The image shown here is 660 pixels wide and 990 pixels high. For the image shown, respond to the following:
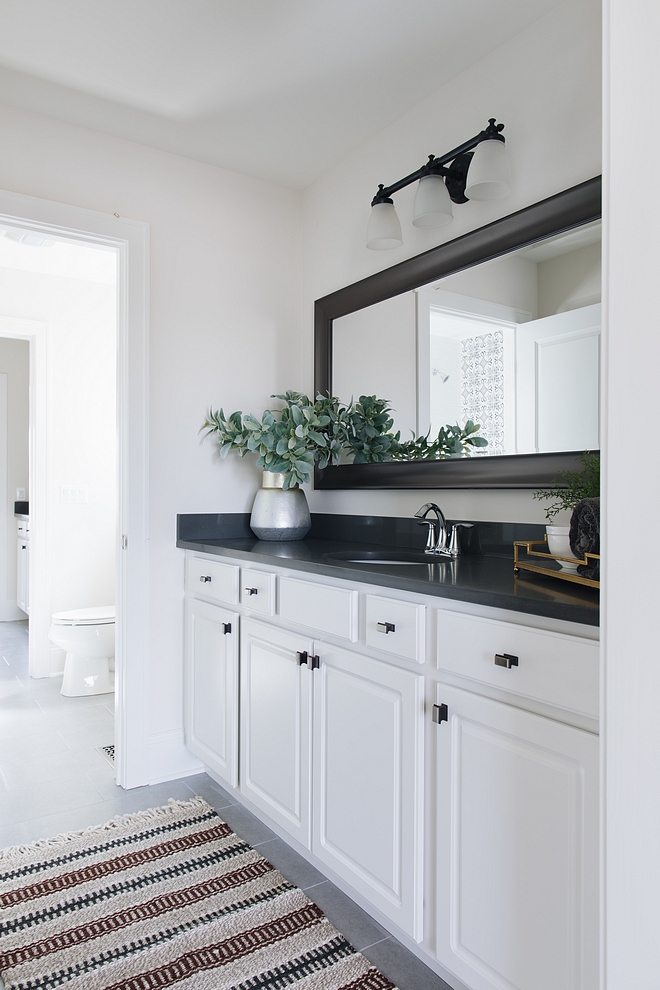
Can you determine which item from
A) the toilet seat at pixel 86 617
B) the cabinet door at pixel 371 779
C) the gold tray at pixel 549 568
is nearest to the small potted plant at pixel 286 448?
the cabinet door at pixel 371 779

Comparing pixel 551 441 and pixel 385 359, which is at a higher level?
pixel 385 359

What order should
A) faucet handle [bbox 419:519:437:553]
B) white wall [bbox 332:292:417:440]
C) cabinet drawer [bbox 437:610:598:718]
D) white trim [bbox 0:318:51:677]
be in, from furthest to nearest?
white trim [bbox 0:318:51:677]
white wall [bbox 332:292:417:440]
faucet handle [bbox 419:519:437:553]
cabinet drawer [bbox 437:610:598:718]

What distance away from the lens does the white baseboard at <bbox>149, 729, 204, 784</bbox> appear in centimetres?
248

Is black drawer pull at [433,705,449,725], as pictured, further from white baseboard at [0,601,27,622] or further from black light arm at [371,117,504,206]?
white baseboard at [0,601,27,622]

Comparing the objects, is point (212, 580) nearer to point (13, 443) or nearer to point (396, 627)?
point (396, 627)

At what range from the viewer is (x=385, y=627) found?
4.80ft

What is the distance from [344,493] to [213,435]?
1.91 ft

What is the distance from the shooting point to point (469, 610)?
1.27 meters

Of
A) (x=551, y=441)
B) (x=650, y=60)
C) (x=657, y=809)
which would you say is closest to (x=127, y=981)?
(x=657, y=809)

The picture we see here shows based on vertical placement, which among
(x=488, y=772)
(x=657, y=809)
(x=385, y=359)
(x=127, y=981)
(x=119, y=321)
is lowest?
(x=127, y=981)

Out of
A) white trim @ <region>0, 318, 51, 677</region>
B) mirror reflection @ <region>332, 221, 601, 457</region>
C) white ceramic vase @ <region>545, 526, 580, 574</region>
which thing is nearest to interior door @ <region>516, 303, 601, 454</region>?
mirror reflection @ <region>332, 221, 601, 457</region>

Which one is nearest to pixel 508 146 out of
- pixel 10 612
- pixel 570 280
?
pixel 570 280

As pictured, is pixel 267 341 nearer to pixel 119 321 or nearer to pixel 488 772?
pixel 119 321

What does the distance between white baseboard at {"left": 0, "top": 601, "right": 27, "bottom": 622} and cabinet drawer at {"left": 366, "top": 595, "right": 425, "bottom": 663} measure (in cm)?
463
